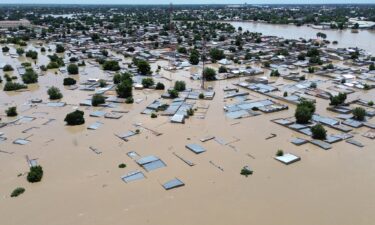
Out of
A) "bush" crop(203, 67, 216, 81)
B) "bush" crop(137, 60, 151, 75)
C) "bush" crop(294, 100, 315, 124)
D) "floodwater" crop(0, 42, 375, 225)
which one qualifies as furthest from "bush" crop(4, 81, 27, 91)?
"bush" crop(294, 100, 315, 124)

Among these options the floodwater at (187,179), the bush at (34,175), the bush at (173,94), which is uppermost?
the bush at (173,94)

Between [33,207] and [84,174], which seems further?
[84,174]

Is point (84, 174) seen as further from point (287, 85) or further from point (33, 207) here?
point (287, 85)

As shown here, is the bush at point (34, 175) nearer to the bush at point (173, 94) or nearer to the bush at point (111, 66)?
the bush at point (173, 94)

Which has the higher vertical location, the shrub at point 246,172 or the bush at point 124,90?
the bush at point 124,90

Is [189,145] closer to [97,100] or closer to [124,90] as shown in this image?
[97,100]

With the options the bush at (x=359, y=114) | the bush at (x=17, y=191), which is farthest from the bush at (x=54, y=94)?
the bush at (x=359, y=114)

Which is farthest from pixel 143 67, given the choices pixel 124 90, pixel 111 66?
pixel 124 90

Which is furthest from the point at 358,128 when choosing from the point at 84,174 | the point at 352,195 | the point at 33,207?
the point at 33,207
